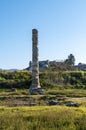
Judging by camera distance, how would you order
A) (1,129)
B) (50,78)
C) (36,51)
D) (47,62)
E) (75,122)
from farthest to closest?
1. (47,62)
2. (50,78)
3. (36,51)
4. (75,122)
5. (1,129)

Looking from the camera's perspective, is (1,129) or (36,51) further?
(36,51)

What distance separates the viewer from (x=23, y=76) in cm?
5291

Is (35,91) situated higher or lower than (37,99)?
higher

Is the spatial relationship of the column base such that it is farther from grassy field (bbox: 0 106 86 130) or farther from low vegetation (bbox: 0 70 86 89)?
grassy field (bbox: 0 106 86 130)

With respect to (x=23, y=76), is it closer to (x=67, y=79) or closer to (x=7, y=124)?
(x=67, y=79)

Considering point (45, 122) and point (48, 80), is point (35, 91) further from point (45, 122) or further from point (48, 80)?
point (45, 122)

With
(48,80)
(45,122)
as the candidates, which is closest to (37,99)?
(45,122)

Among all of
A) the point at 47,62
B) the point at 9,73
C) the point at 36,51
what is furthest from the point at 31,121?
the point at 47,62

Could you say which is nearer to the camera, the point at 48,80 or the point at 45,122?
the point at 45,122

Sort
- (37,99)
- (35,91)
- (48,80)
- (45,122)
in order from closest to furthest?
(45,122), (37,99), (35,91), (48,80)

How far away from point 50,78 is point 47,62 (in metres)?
27.8

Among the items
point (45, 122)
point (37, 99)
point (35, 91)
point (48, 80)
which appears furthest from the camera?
point (48, 80)

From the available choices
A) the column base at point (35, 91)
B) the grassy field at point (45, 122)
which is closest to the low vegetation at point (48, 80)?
the column base at point (35, 91)

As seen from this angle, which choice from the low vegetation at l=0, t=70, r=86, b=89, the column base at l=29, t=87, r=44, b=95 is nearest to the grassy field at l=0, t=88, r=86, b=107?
the column base at l=29, t=87, r=44, b=95
